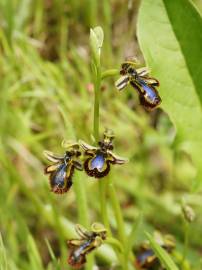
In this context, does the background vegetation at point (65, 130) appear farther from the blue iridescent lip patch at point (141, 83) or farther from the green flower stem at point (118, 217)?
the blue iridescent lip patch at point (141, 83)

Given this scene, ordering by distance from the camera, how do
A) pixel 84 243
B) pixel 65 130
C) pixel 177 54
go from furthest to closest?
pixel 65 130, pixel 177 54, pixel 84 243

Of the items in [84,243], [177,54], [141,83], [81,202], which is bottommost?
[84,243]

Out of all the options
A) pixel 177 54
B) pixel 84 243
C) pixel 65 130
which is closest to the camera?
pixel 84 243

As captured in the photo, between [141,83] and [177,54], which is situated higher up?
[177,54]

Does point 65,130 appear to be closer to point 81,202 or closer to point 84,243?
point 81,202

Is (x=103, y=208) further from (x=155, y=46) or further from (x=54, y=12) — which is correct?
(x=54, y=12)

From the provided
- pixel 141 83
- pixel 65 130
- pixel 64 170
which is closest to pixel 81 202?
pixel 64 170

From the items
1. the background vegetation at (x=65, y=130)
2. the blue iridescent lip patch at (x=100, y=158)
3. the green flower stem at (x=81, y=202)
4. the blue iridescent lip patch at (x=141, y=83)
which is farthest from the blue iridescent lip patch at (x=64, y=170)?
the background vegetation at (x=65, y=130)

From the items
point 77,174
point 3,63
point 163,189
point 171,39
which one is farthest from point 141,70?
point 163,189
